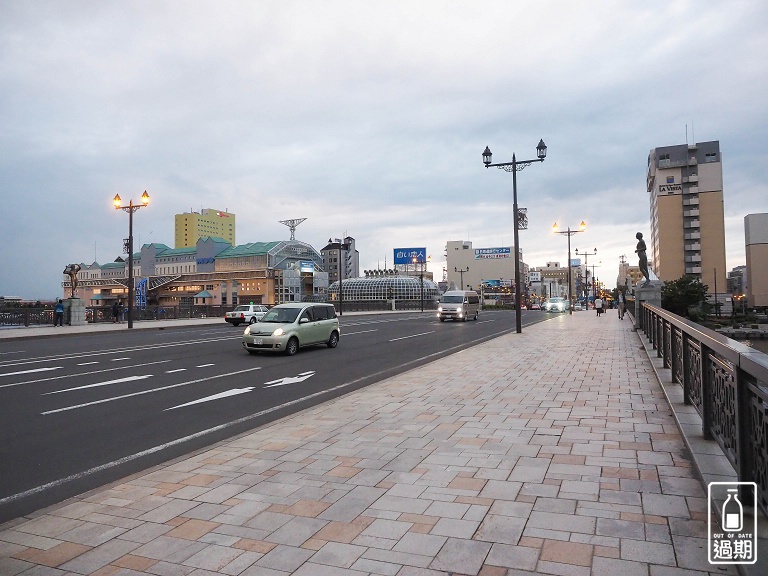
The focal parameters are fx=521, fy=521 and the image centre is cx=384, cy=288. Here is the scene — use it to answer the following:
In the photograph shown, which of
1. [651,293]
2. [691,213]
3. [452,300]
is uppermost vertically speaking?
[691,213]

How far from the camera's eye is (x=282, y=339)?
52.4 ft

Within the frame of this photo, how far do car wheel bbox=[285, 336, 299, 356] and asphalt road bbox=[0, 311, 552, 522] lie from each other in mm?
374

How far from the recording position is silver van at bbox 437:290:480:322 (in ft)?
120

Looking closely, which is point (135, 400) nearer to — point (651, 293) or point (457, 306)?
point (651, 293)

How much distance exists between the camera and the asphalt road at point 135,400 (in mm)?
5629

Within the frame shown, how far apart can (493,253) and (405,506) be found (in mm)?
164701

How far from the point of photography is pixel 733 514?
11.2 ft

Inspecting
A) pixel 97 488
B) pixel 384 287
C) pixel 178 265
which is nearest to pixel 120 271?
pixel 178 265

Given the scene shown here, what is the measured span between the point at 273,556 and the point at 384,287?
113894 millimetres

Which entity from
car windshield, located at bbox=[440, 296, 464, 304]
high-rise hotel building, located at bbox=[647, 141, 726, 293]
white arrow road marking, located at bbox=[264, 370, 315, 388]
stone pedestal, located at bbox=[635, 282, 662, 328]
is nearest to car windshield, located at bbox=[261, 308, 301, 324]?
white arrow road marking, located at bbox=[264, 370, 315, 388]

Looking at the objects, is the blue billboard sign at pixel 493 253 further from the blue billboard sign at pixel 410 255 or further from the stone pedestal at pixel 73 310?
the stone pedestal at pixel 73 310

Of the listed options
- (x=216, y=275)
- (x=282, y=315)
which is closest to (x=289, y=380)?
(x=282, y=315)

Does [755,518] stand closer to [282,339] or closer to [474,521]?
[474,521]

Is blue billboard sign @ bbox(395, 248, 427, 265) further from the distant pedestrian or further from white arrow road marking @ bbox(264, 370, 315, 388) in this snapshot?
white arrow road marking @ bbox(264, 370, 315, 388)
